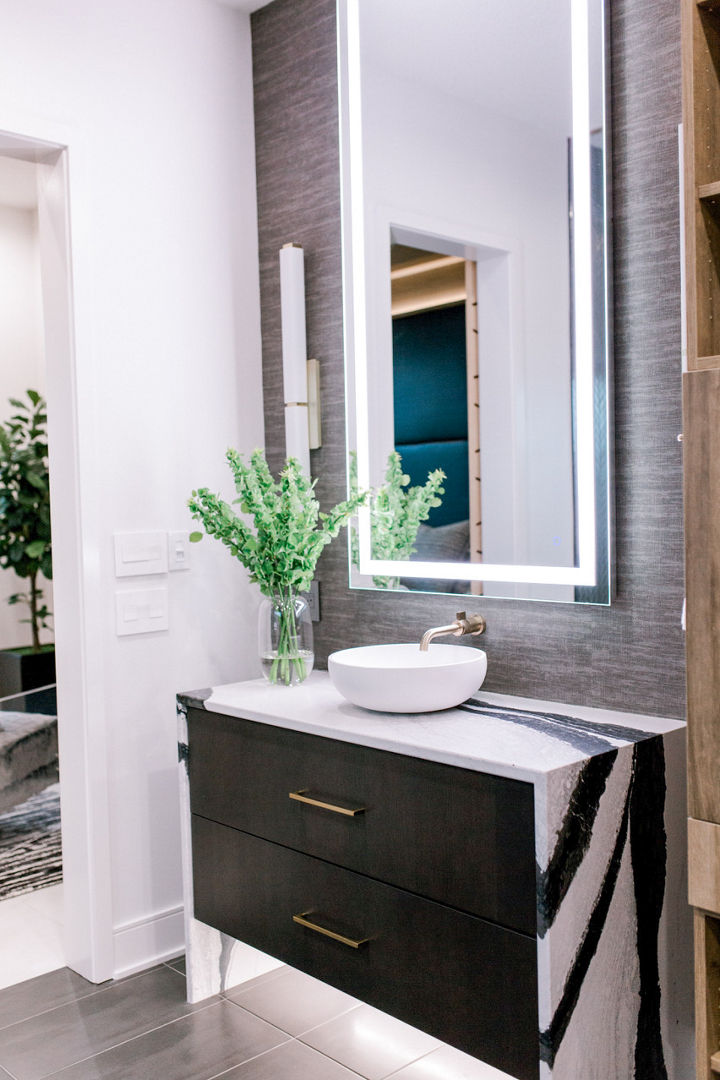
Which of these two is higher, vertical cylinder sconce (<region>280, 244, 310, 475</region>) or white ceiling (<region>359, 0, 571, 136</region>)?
white ceiling (<region>359, 0, 571, 136</region>)

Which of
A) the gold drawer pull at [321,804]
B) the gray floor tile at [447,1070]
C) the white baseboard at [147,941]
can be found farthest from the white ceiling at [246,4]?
the gray floor tile at [447,1070]

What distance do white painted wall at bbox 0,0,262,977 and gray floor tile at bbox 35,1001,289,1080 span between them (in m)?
0.35

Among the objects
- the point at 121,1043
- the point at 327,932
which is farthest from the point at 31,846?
the point at 327,932

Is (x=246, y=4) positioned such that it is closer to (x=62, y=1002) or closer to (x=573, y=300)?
(x=573, y=300)

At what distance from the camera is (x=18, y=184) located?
14.9 feet

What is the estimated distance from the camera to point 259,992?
240 centimetres

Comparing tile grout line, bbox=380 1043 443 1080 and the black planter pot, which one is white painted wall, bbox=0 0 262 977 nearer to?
tile grout line, bbox=380 1043 443 1080

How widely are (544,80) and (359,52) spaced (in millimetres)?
641

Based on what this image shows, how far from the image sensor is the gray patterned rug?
313cm

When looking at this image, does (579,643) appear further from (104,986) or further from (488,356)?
(104,986)

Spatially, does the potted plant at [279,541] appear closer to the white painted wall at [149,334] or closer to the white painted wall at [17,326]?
the white painted wall at [149,334]

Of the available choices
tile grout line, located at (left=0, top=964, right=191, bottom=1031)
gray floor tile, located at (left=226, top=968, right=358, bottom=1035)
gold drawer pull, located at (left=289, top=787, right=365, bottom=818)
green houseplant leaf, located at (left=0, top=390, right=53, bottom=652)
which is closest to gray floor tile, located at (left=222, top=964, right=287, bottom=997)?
gray floor tile, located at (left=226, top=968, right=358, bottom=1035)

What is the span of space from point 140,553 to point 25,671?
2.19 m

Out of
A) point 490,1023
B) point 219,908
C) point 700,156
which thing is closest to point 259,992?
point 219,908
